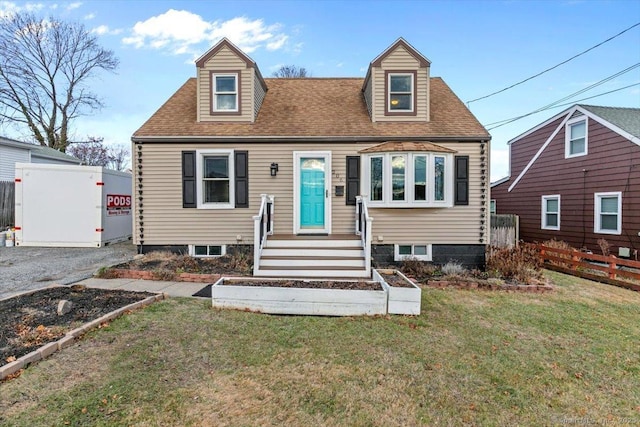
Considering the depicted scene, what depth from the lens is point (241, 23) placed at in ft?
43.6

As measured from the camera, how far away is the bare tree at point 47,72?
20.6 meters

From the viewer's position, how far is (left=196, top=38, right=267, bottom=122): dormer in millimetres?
8680

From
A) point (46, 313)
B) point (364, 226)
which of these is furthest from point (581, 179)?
point (46, 313)

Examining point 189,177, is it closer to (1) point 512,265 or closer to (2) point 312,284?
(2) point 312,284

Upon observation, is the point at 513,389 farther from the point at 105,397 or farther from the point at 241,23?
the point at 241,23

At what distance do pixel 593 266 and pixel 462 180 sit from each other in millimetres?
4388

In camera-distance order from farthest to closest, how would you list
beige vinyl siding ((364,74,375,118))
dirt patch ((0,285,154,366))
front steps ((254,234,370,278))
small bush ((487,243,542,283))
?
beige vinyl siding ((364,74,375,118)) → small bush ((487,243,542,283)) → front steps ((254,234,370,278)) → dirt patch ((0,285,154,366))

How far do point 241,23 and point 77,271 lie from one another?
11.2 m

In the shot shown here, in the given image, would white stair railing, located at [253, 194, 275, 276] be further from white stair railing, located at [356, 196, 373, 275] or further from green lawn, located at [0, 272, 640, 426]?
white stair railing, located at [356, 196, 373, 275]

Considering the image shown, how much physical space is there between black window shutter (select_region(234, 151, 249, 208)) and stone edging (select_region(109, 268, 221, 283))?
241 centimetres

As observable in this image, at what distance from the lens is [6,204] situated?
12.1m

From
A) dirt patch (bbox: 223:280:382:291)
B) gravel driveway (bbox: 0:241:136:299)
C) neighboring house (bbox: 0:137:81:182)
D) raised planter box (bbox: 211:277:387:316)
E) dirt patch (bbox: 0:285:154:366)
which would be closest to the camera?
dirt patch (bbox: 0:285:154:366)

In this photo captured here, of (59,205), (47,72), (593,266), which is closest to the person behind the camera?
(593,266)

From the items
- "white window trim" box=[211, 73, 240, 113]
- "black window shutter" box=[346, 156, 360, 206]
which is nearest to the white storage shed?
"white window trim" box=[211, 73, 240, 113]
